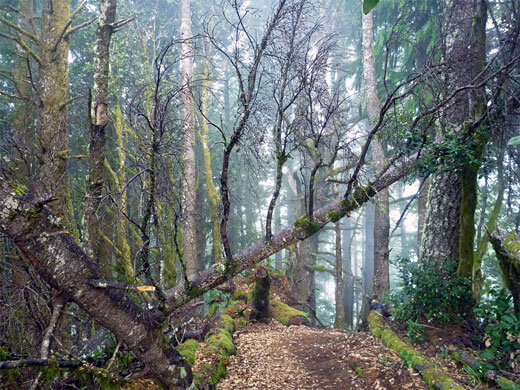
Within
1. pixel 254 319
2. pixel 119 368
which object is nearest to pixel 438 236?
pixel 254 319

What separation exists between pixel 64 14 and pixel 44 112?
1961mm

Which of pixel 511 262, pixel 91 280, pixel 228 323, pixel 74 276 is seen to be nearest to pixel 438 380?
pixel 511 262

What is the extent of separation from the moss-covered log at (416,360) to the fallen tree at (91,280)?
253 centimetres

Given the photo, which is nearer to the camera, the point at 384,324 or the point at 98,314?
the point at 98,314

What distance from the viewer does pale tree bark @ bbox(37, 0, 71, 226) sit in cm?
520

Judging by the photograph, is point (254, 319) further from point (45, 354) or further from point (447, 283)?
point (45, 354)

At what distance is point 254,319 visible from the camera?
8.53m

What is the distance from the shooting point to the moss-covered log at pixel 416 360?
385 cm

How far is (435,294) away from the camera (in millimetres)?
5516

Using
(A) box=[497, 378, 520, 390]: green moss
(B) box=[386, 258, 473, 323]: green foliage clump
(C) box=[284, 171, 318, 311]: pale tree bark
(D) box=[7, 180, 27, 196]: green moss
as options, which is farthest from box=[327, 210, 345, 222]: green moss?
(C) box=[284, 171, 318, 311]: pale tree bark

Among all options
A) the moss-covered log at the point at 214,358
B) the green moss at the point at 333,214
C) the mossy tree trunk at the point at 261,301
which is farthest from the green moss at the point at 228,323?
the green moss at the point at 333,214

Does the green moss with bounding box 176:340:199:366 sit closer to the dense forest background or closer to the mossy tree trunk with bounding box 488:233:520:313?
the dense forest background

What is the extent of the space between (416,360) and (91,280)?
4.14 m

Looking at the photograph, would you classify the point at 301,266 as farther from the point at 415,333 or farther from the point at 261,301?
the point at 415,333
